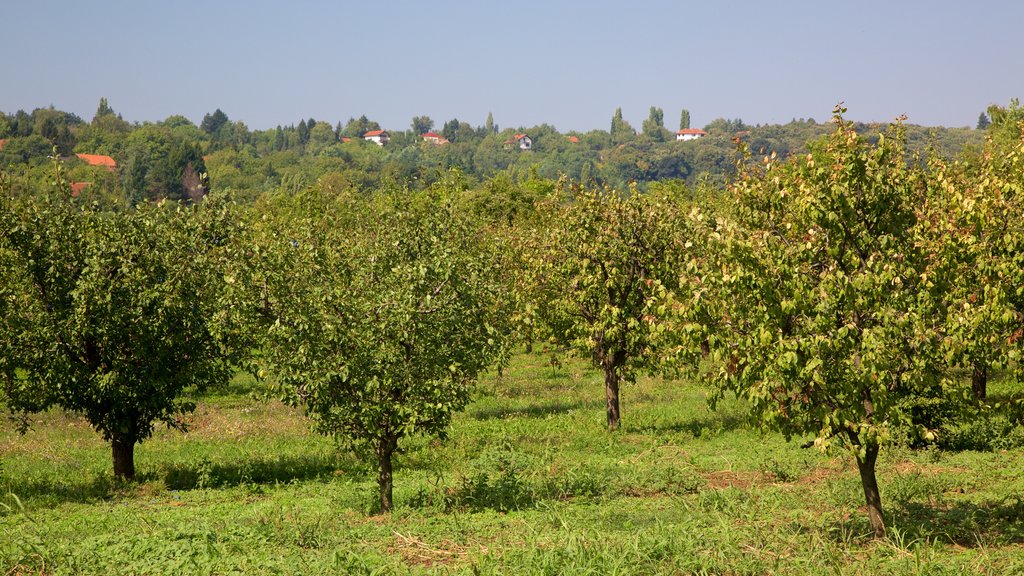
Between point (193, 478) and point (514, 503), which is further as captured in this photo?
point (193, 478)

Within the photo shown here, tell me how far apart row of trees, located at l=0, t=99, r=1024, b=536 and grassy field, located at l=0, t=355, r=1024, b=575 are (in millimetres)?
1402

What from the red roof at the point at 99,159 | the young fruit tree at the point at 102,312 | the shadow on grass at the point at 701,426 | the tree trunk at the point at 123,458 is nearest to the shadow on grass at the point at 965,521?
the shadow on grass at the point at 701,426

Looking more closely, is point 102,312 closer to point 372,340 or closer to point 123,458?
point 123,458

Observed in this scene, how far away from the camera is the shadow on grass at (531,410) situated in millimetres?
30500

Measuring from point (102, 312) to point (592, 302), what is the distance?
531 inches

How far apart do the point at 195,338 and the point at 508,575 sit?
13282mm

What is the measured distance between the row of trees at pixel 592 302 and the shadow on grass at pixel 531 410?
3.94 metres

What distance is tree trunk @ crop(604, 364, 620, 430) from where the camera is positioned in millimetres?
26531

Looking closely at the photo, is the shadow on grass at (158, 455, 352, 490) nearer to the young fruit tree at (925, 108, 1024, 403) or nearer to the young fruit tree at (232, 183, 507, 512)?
the young fruit tree at (232, 183, 507, 512)

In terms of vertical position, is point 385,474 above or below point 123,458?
above

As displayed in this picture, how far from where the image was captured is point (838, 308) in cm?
1254

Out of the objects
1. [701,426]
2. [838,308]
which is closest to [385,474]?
[838,308]

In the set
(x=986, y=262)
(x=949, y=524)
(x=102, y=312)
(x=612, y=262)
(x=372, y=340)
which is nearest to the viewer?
(x=986, y=262)

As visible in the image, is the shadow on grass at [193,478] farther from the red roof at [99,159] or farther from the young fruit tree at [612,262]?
the red roof at [99,159]
